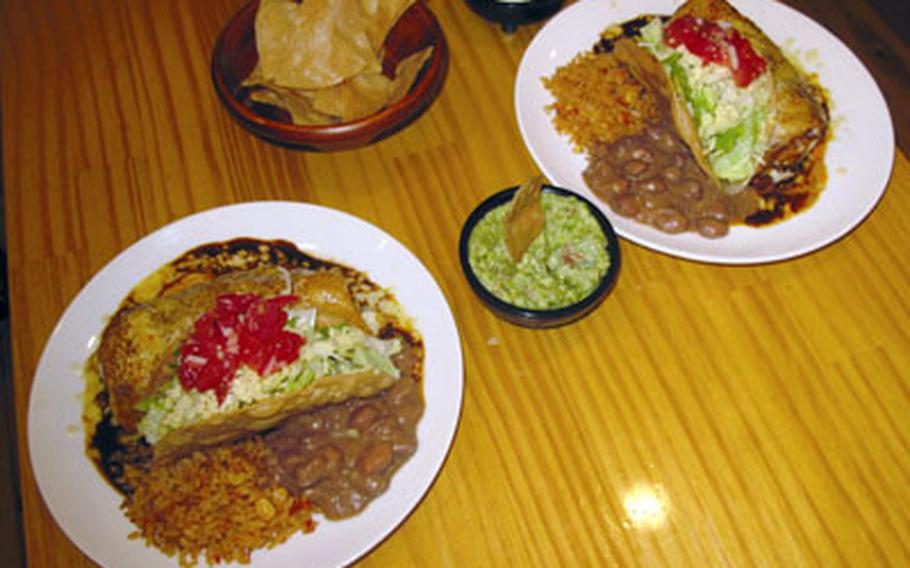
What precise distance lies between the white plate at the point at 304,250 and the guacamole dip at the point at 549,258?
0.19m

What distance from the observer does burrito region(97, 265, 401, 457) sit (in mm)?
1863

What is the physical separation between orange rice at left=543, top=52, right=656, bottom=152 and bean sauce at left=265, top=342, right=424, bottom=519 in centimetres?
112

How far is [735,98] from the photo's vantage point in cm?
246

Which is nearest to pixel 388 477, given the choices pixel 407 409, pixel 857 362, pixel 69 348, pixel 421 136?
pixel 407 409

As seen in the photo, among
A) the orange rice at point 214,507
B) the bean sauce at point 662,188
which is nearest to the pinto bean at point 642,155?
the bean sauce at point 662,188

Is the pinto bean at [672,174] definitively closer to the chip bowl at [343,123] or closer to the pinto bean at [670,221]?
the pinto bean at [670,221]

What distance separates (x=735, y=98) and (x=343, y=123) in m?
1.45

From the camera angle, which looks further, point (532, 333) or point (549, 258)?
point (532, 333)

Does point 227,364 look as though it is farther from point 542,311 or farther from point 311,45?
point 311,45

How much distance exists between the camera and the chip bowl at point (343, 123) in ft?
7.14

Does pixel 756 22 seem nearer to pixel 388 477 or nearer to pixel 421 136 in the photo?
pixel 421 136

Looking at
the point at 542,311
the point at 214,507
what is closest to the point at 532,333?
the point at 542,311

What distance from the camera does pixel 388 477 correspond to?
72.9 inches

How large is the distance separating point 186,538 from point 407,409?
683 millimetres
